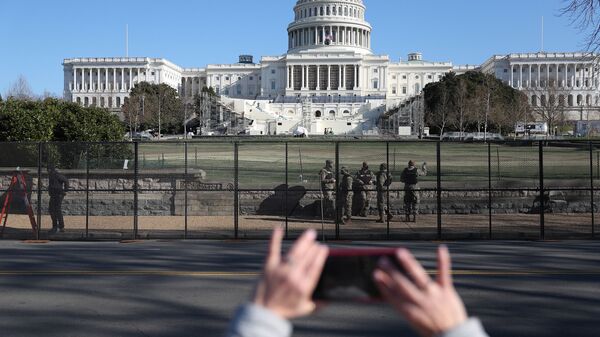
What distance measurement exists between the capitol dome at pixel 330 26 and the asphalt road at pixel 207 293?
451ft

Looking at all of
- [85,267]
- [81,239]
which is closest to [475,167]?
[81,239]

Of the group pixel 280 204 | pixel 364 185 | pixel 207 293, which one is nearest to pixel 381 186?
pixel 364 185

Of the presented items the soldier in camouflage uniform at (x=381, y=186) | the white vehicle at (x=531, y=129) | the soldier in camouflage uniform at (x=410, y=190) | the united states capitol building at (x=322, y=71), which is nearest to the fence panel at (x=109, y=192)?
the soldier in camouflage uniform at (x=381, y=186)

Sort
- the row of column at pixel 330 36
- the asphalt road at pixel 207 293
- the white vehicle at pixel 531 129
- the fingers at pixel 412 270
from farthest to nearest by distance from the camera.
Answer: the row of column at pixel 330 36
the white vehicle at pixel 531 129
the asphalt road at pixel 207 293
the fingers at pixel 412 270

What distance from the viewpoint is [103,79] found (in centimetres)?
15550

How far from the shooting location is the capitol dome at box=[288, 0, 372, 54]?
149750 millimetres

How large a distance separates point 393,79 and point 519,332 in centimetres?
14876

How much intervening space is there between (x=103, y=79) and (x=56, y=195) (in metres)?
143

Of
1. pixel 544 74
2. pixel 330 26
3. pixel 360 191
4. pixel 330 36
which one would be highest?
pixel 330 26

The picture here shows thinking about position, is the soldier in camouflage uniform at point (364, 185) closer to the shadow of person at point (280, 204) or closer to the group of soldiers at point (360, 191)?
the group of soldiers at point (360, 191)

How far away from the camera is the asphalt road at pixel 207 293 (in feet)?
26.2

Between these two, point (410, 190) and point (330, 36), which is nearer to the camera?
point (410, 190)

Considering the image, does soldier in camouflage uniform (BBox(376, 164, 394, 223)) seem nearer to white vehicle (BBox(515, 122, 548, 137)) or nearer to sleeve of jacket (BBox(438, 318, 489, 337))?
sleeve of jacket (BBox(438, 318, 489, 337))

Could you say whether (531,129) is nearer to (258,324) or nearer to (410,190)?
(410,190)
